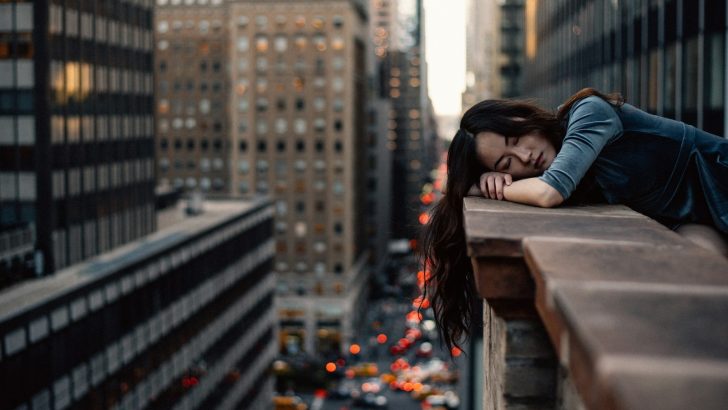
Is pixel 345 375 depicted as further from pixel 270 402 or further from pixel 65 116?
pixel 65 116

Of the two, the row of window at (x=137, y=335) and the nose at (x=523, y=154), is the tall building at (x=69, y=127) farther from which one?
the nose at (x=523, y=154)

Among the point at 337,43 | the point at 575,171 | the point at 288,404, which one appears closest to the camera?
the point at 575,171

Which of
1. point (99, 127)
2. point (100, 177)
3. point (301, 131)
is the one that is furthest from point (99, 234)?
point (301, 131)

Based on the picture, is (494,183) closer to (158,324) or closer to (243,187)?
(158,324)

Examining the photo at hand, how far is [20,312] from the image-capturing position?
1164 inches

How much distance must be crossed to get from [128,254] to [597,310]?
140 ft

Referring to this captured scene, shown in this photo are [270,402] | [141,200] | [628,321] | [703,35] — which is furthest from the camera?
[270,402]

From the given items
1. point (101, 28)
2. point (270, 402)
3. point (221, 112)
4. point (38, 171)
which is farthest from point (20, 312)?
point (221, 112)

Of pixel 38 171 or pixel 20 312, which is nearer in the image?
pixel 20 312

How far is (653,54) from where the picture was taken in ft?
89.5

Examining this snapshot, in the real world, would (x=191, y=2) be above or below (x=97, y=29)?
above

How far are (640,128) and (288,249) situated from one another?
305ft

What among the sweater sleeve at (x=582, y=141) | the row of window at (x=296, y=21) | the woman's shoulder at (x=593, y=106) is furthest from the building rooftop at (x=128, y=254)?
→ the row of window at (x=296, y=21)

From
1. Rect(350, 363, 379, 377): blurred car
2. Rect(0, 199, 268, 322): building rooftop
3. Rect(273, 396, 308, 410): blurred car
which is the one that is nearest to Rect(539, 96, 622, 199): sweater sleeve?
Rect(0, 199, 268, 322): building rooftop
